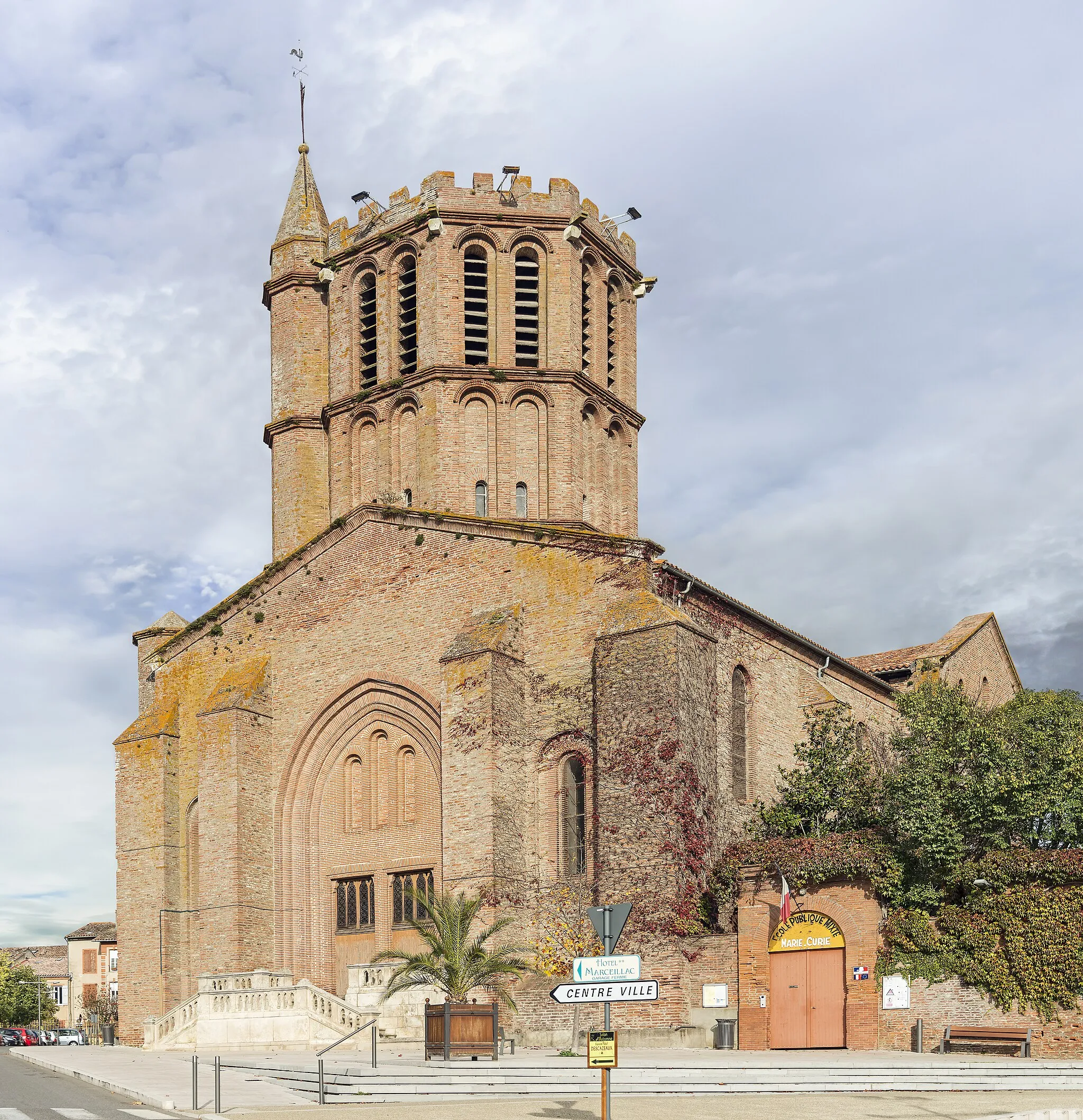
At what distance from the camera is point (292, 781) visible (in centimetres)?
3447

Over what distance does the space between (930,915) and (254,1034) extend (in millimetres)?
14301

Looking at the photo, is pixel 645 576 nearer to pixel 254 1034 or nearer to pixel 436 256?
pixel 254 1034

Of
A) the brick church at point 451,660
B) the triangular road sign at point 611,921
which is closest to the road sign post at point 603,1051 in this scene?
the triangular road sign at point 611,921

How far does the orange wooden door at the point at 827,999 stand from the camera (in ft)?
84.4

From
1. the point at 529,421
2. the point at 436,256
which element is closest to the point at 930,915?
the point at 529,421

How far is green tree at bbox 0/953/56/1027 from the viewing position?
93.5 metres

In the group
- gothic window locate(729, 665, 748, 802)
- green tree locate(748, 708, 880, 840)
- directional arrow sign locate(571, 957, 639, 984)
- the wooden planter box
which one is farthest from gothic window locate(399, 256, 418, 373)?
directional arrow sign locate(571, 957, 639, 984)

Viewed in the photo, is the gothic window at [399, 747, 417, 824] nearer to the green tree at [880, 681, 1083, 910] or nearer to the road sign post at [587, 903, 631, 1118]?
the green tree at [880, 681, 1083, 910]

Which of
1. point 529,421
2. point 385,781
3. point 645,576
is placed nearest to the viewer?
point 645,576

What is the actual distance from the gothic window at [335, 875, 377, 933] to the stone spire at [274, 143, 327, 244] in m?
21.6

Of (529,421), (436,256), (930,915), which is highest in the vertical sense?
(436,256)

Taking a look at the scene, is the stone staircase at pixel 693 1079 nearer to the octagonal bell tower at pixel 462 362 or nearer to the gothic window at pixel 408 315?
the octagonal bell tower at pixel 462 362

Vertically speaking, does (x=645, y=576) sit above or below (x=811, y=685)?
above

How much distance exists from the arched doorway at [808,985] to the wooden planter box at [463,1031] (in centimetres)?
583
